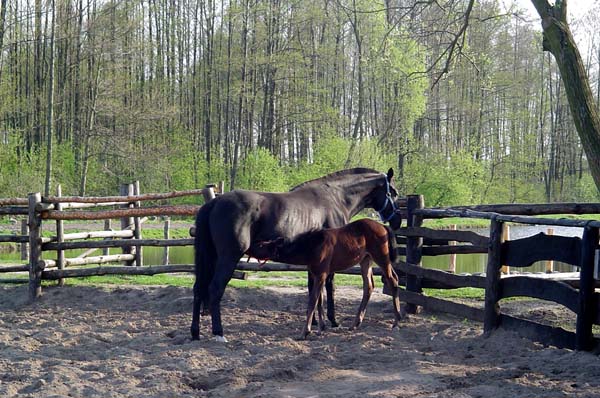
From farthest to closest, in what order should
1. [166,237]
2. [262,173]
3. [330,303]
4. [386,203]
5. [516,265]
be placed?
[262,173]
[166,237]
[386,203]
[330,303]
[516,265]

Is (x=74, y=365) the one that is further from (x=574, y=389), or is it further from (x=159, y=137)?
(x=159, y=137)

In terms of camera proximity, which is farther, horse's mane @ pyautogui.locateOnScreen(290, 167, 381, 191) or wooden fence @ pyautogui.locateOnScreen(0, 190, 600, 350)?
horse's mane @ pyautogui.locateOnScreen(290, 167, 381, 191)

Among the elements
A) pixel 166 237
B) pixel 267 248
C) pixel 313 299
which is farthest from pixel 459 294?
pixel 166 237

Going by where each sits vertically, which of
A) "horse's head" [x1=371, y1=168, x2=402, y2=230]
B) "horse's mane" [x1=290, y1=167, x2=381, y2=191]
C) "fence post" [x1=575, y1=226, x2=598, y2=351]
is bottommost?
"fence post" [x1=575, y1=226, x2=598, y2=351]

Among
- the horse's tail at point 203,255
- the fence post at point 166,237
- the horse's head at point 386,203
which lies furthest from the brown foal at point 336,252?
the fence post at point 166,237

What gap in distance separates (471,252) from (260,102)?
25.3 m

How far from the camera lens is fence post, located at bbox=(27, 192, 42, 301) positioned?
970 centimetres

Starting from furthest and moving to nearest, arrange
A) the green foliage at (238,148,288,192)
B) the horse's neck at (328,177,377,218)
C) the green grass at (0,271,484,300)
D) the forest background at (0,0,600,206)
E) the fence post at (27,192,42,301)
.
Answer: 1. the green foliage at (238,148,288,192)
2. the forest background at (0,0,600,206)
3. the green grass at (0,271,484,300)
4. the fence post at (27,192,42,301)
5. the horse's neck at (328,177,377,218)

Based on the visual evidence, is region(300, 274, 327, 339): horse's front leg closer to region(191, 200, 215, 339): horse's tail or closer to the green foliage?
region(191, 200, 215, 339): horse's tail

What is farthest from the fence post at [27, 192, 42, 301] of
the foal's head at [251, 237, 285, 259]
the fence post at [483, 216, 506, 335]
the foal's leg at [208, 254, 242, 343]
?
the fence post at [483, 216, 506, 335]

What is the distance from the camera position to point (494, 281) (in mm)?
6824

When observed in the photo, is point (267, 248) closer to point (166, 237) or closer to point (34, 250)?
point (34, 250)

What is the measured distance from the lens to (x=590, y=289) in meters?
5.58

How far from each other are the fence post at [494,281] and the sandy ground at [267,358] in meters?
0.19
